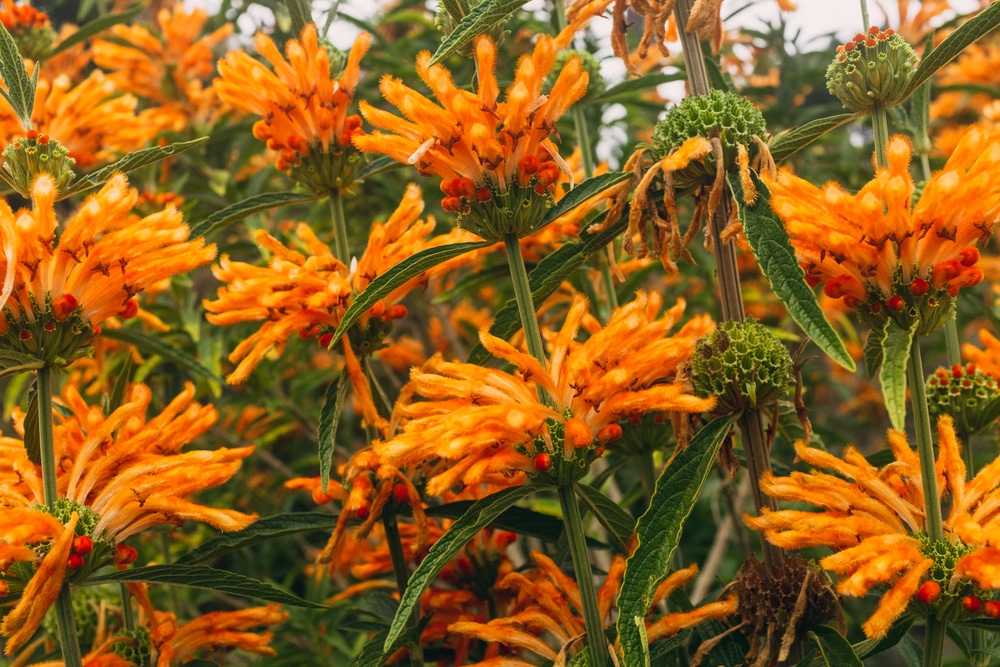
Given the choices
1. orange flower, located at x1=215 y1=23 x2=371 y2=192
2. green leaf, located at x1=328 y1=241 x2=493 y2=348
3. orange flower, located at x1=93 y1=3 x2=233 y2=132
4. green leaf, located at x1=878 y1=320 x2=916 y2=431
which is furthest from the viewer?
orange flower, located at x1=93 y1=3 x2=233 y2=132

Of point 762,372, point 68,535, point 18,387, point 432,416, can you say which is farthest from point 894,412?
point 18,387

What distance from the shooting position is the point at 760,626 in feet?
4.82

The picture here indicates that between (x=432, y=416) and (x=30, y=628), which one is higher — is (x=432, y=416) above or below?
above

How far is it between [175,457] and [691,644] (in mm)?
1153

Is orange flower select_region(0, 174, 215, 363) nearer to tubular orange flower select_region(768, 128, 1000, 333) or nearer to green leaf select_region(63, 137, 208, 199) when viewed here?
Result: green leaf select_region(63, 137, 208, 199)

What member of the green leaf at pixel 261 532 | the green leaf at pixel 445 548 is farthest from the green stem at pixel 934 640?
the green leaf at pixel 261 532

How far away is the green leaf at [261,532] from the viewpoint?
1.64 m

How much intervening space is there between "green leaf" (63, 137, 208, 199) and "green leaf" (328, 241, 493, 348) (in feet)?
1.48

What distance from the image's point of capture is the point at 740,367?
143 cm

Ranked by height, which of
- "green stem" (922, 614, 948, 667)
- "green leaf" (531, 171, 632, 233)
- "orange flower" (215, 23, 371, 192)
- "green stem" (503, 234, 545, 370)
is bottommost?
"green stem" (922, 614, 948, 667)

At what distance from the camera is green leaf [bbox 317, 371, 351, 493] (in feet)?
4.94

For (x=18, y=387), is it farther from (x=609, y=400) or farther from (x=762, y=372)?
(x=762, y=372)

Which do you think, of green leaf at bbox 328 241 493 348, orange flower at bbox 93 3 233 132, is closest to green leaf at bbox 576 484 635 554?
green leaf at bbox 328 241 493 348

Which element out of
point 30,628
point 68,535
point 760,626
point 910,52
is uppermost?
point 910,52
